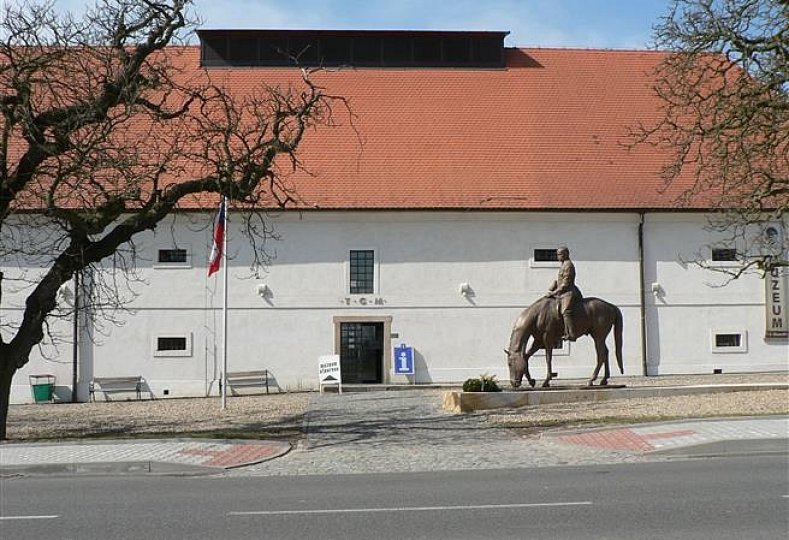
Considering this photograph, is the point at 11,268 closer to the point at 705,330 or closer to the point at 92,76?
the point at 92,76

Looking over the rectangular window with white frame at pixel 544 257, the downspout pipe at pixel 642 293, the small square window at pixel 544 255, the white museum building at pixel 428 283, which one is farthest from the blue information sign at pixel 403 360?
the downspout pipe at pixel 642 293

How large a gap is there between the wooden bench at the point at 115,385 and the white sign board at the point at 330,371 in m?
6.09

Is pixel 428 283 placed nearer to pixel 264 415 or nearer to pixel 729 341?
pixel 729 341

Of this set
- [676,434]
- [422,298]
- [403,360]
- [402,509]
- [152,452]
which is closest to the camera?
[402,509]

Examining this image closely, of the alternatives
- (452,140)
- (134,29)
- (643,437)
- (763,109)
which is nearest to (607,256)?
(452,140)

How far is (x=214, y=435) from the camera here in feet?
54.2

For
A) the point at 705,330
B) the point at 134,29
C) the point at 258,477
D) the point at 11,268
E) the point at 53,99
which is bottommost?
the point at 258,477

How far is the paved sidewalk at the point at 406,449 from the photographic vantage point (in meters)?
13.2

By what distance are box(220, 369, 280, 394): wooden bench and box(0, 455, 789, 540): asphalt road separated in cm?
1766

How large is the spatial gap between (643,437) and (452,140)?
19.4 metres

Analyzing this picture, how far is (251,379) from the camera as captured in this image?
3041 centimetres

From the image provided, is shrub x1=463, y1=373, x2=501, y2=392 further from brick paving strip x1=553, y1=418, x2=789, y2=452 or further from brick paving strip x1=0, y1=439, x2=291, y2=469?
brick paving strip x1=0, y1=439, x2=291, y2=469

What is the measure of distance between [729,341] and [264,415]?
17.4m

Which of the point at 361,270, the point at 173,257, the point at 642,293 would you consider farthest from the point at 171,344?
the point at 642,293
